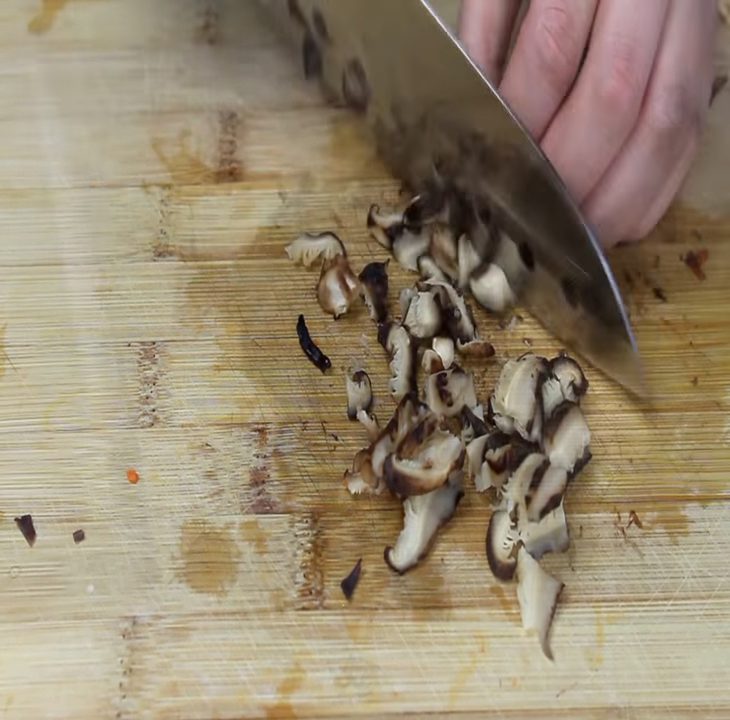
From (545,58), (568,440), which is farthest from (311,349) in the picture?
(545,58)

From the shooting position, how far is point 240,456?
986 mm

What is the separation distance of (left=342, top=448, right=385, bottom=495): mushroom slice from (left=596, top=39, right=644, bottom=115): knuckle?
1.40 ft

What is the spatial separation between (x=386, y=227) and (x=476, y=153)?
0.42ft

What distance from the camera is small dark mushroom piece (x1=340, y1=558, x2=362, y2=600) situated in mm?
914

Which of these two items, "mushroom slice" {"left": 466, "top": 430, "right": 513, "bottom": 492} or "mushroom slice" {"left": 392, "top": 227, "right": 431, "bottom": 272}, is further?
"mushroom slice" {"left": 392, "top": 227, "right": 431, "bottom": 272}

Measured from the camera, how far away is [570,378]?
1000 millimetres

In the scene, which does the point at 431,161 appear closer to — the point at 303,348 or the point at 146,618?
the point at 303,348

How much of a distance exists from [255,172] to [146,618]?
529 millimetres

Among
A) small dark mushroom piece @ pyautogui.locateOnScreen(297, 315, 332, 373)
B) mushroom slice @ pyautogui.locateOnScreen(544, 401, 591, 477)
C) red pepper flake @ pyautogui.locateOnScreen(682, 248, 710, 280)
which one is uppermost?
red pepper flake @ pyautogui.locateOnScreen(682, 248, 710, 280)

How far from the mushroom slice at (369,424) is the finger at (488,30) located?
0.39m

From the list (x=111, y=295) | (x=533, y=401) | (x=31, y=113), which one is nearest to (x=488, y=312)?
(x=533, y=401)

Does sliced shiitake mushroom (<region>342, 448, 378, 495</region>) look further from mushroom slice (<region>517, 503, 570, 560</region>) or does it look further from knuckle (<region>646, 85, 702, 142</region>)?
knuckle (<region>646, 85, 702, 142</region>)

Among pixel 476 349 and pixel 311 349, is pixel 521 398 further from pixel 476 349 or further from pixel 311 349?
pixel 311 349

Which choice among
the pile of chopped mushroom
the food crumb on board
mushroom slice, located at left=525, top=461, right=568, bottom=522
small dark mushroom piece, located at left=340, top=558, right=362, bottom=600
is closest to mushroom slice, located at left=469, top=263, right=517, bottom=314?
the pile of chopped mushroom
